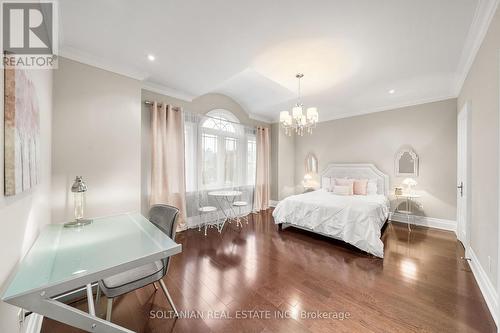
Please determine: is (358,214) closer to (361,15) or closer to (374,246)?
(374,246)

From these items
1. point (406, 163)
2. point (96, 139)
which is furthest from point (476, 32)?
point (96, 139)

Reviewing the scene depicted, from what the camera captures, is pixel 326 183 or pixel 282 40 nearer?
pixel 282 40

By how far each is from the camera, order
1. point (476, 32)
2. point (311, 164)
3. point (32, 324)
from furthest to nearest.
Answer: point (311, 164), point (476, 32), point (32, 324)

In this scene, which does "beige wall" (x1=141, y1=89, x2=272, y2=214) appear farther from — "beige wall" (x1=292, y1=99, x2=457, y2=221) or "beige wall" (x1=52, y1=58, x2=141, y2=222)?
"beige wall" (x1=292, y1=99, x2=457, y2=221)

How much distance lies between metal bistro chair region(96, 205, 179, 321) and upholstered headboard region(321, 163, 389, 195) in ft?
14.5

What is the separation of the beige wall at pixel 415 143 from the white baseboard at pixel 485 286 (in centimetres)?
187

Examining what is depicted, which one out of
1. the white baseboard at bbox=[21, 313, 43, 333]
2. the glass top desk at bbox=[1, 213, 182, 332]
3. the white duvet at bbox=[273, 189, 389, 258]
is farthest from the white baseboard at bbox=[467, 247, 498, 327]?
the white baseboard at bbox=[21, 313, 43, 333]

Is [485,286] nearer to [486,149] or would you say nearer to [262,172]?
Answer: [486,149]

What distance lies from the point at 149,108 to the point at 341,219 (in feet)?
11.9

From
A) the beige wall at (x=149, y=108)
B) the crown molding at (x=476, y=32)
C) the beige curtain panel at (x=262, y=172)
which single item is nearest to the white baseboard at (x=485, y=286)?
the crown molding at (x=476, y=32)

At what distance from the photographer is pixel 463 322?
1515 mm

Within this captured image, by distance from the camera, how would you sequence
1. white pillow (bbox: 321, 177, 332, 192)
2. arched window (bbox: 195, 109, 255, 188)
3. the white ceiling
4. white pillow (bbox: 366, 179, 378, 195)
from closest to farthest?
1. the white ceiling
2. arched window (bbox: 195, 109, 255, 188)
3. white pillow (bbox: 366, 179, 378, 195)
4. white pillow (bbox: 321, 177, 332, 192)

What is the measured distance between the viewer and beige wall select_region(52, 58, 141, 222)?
2158mm

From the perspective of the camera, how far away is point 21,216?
1.18m
